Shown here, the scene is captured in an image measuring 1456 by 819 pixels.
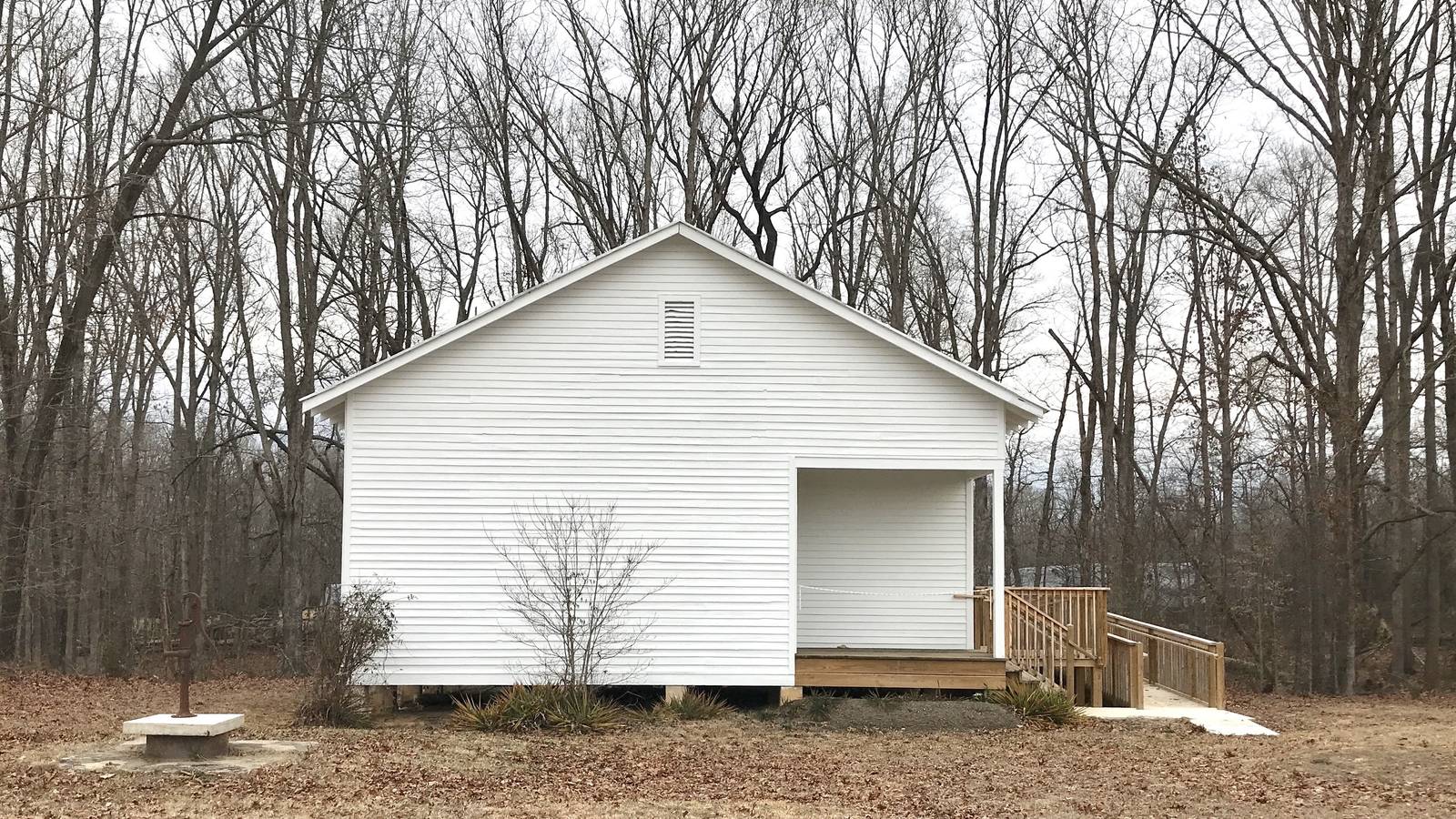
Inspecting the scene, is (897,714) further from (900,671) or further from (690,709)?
(690,709)

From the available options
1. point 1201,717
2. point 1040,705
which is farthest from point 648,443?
point 1201,717

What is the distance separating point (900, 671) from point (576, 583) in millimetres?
4025

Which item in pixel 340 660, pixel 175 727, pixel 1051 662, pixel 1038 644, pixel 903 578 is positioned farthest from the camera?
pixel 903 578

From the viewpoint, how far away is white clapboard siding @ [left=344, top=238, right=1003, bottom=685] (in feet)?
49.2

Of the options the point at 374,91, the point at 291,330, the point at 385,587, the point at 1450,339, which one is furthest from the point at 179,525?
the point at 1450,339

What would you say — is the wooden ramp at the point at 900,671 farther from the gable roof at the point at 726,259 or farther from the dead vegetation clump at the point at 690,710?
the gable roof at the point at 726,259

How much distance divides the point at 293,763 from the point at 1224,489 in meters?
23.2

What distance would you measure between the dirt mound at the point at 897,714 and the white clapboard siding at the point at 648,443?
0.60 m

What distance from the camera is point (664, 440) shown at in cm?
1532

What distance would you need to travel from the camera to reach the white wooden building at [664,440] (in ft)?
49.2

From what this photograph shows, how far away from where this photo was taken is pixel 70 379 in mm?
21875

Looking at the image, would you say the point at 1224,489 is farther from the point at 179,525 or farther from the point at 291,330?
the point at 179,525

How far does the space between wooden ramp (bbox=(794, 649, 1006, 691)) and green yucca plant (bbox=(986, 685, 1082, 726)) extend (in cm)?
24

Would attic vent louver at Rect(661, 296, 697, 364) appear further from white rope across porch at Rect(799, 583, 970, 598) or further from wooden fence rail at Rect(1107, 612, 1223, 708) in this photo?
wooden fence rail at Rect(1107, 612, 1223, 708)
